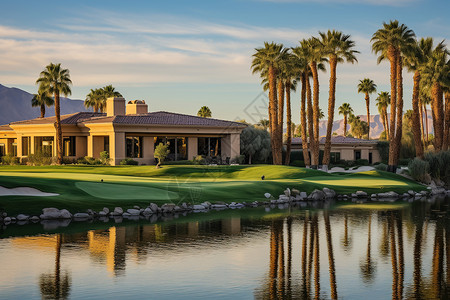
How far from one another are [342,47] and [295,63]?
600cm

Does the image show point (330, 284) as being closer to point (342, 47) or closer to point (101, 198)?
point (101, 198)

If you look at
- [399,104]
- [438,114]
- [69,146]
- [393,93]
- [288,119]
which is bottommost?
[69,146]

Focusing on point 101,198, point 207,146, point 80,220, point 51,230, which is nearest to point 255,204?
point 101,198

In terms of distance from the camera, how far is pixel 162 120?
5925 cm

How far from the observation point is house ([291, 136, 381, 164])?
79062 millimetres

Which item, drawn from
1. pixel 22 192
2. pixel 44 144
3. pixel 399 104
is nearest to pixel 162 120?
pixel 44 144

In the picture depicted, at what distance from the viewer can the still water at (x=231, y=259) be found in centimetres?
1314

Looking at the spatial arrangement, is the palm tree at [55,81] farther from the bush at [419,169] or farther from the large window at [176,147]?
the bush at [419,169]

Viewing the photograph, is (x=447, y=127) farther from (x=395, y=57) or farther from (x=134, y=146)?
(x=134, y=146)

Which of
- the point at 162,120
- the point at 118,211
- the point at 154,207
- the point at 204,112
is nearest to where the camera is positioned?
the point at 118,211

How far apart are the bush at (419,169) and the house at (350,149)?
2814 centimetres

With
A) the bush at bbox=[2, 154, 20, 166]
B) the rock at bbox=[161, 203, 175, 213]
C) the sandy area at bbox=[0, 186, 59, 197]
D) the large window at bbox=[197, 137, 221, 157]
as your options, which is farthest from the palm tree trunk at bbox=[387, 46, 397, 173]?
the bush at bbox=[2, 154, 20, 166]

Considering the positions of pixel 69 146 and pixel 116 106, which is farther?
pixel 116 106

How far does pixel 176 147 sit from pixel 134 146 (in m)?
4.35
